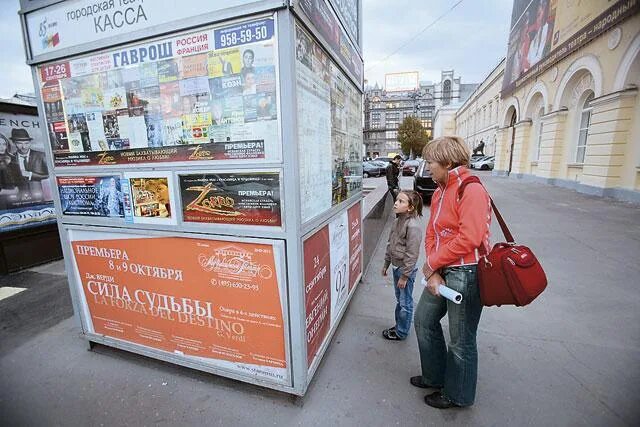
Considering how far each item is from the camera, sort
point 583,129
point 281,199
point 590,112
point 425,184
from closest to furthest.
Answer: point 281,199 < point 425,184 < point 590,112 < point 583,129

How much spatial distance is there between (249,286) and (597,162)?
13.6m

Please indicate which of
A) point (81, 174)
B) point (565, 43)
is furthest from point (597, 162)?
point (81, 174)

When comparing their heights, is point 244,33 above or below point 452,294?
above

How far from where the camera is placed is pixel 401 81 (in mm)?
68188

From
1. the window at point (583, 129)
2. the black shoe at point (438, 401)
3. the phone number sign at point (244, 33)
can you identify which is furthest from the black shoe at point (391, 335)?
the window at point (583, 129)

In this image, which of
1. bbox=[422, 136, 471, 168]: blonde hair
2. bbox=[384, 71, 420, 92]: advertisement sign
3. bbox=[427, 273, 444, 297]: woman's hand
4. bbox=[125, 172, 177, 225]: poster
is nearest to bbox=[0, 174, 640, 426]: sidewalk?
bbox=[427, 273, 444, 297]: woman's hand

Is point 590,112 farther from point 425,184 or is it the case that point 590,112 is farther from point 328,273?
point 328,273

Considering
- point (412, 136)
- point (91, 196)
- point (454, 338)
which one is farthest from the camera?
point (412, 136)

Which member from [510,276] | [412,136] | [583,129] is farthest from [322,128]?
[412,136]

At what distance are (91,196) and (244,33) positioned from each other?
1.80 meters

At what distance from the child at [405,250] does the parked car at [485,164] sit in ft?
93.2

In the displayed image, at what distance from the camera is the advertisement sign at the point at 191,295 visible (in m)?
2.08

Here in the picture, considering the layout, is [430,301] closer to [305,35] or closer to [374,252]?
[305,35]

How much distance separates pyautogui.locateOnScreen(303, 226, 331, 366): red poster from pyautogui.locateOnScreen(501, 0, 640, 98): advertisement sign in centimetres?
1254
